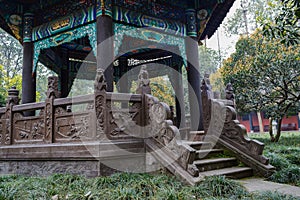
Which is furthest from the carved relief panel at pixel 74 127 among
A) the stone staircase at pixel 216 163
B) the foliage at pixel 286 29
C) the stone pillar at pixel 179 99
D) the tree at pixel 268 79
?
the tree at pixel 268 79

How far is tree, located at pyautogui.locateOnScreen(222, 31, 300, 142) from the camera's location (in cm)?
1084

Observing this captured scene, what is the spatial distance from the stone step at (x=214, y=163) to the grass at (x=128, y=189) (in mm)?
736

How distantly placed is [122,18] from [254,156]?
15.0 feet

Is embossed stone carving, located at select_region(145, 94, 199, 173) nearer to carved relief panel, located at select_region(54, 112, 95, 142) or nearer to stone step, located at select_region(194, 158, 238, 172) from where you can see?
stone step, located at select_region(194, 158, 238, 172)

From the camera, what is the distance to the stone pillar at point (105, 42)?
20.2ft

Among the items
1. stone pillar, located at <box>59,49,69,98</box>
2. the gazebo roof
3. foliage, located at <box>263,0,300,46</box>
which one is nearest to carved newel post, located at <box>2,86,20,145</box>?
the gazebo roof

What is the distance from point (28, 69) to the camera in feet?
25.8

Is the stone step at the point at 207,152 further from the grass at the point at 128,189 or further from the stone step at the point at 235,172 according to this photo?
the grass at the point at 128,189

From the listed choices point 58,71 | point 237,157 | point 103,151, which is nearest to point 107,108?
point 103,151

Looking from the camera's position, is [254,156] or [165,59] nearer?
[254,156]

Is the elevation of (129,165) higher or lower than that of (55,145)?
lower

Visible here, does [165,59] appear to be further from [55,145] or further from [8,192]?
[8,192]

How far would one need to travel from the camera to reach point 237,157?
5453 millimetres

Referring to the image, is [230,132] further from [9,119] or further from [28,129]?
[9,119]
